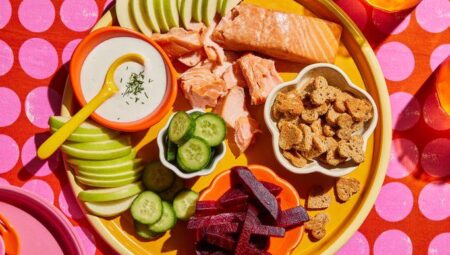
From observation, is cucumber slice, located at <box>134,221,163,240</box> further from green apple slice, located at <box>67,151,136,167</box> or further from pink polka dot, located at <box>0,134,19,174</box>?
pink polka dot, located at <box>0,134,19,174</box>

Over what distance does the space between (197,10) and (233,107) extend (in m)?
0.51

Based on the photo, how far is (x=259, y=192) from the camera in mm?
2500

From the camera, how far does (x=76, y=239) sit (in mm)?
2609

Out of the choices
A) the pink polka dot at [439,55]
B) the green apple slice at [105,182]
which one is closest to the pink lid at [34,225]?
the green apple slice at [105,182]

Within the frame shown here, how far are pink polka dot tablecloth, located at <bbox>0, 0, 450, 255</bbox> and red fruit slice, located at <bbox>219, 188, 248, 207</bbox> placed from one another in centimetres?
61

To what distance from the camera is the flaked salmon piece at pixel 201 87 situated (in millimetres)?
2637

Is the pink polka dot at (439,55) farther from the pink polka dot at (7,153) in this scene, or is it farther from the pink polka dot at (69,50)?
the pink polka dot at (7,153)

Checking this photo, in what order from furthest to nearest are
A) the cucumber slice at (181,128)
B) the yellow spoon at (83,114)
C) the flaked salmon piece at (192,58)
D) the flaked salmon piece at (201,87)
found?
the flaked salmon piece at (192,58)
the flaked salmon piece at (201,87)
the yellow spoon at (83,114)
the cucumber slice at (181,128)

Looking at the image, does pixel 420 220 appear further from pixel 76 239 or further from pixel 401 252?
pixel 76 239

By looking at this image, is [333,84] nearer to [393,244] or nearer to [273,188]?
[273,188]

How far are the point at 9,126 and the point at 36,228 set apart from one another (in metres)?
0.54

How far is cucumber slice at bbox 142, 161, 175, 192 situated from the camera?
2.65 meters

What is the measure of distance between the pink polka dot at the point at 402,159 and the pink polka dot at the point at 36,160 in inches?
66.4

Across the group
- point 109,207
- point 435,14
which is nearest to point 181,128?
point 109,207
